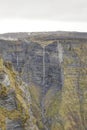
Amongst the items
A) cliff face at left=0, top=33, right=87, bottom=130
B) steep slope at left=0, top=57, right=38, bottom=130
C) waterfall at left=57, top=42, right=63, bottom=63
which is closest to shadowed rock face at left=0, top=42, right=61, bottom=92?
cliff face at left=0, top=33, right=87, bottom=130

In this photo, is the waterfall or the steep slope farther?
the waterfall

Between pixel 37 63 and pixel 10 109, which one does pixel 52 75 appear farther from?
pixel 10 109

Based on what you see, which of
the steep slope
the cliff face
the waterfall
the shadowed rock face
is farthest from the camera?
the waterfall

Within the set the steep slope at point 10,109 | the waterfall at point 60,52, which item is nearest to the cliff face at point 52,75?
the waterfall at point 60,52

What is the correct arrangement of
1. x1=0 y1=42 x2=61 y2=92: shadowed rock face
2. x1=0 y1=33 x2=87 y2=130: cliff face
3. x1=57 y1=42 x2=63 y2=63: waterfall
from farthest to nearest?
x1=57 y1=42 x2=63 y2=63: waterfall → x1=0 y1=42 x2=61 y2=92: shadowed rock face → x1=0 y1=33 x2=87 y2=130: cliff face

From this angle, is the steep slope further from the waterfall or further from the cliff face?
the waterfall

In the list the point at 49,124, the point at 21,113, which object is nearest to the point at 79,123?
the point at 49,124

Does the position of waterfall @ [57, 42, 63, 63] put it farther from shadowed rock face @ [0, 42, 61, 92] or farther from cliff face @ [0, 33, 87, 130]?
shadowed rock face @ [0, 42, 61, 92]

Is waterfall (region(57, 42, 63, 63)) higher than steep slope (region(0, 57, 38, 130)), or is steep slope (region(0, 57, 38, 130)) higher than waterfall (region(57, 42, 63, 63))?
steep slope (region(0, 57, 38, 130))

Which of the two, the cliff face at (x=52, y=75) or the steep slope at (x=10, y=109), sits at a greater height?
the steep slope at (x=10, y=109)

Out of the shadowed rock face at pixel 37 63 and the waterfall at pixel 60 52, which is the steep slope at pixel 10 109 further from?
the waterfall at pixel 60 52
